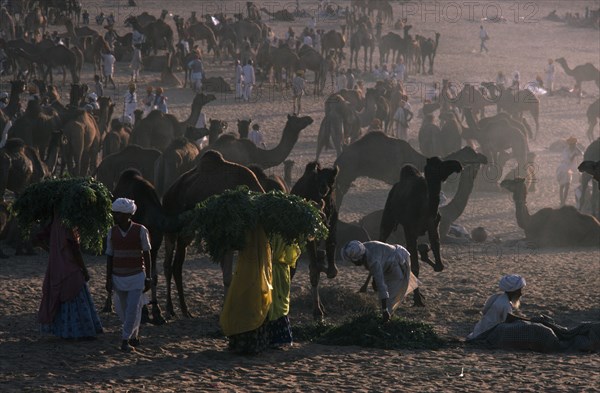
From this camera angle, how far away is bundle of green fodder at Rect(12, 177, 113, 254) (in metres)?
10.5

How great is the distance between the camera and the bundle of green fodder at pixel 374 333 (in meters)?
11.2

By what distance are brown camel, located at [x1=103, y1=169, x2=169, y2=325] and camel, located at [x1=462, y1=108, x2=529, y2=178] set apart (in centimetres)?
1457

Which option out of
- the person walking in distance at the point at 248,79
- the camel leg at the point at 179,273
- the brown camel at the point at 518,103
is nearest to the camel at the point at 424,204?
the camel leg at the point at 179,273

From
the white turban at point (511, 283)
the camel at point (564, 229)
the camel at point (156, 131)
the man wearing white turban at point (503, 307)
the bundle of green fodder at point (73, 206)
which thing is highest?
the bundle of green fodder at point (73, 206)

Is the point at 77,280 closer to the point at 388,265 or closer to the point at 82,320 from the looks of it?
the point at 82,320

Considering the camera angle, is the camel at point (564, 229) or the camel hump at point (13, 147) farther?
the camel at point (564, 229)

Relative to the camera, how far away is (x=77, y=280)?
10.7 m

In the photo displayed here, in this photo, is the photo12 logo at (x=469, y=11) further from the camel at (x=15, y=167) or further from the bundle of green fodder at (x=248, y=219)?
the bundle of green fodder at (x=248, y=219)

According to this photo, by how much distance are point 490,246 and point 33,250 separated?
21.8 ft

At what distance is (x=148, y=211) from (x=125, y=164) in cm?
681

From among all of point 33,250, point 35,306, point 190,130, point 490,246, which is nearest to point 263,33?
point 190,130

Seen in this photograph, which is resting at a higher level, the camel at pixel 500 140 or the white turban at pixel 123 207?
the white turban at pixel 123 207

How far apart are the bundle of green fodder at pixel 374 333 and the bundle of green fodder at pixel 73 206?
2019mm

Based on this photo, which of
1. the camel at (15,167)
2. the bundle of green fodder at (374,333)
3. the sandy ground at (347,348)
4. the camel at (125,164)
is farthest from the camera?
the camel at (125,164)
